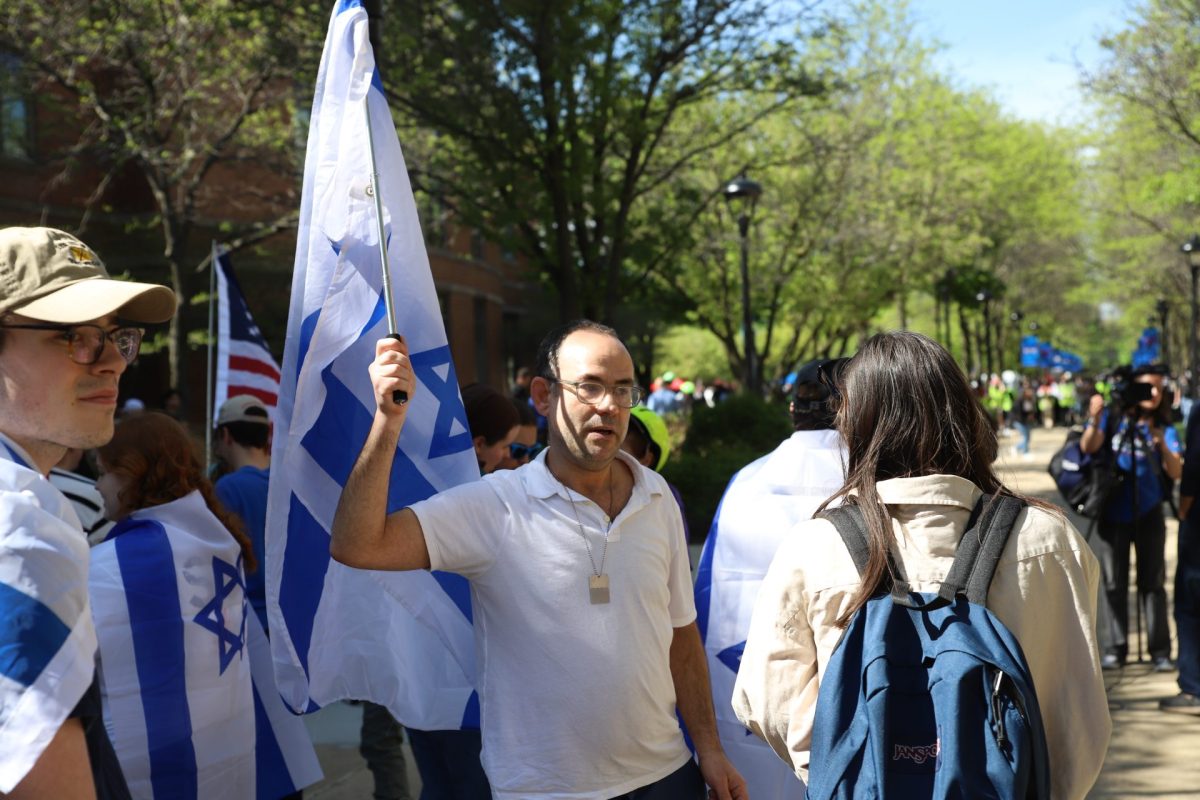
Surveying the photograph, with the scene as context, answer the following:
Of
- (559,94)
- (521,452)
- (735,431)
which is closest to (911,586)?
(521,452)

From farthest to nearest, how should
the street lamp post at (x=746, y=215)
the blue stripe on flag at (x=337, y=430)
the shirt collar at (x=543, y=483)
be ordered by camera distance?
the street lamp post at (x=746, y=215) < the blue stripe on flag at (x=337, y=430) < the shirt collar at (x=543, y=483)

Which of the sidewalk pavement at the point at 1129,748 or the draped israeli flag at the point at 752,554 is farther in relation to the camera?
the sidewalk pavement at the point at 1129,748

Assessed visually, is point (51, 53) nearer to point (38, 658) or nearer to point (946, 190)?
point (38, 658)

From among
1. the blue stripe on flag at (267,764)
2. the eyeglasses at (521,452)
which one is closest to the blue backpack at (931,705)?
the blue stripe on flag at (267,764)

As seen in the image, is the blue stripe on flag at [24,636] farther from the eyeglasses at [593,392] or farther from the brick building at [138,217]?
the brick building at [138,217]

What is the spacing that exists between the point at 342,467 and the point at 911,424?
163 cm

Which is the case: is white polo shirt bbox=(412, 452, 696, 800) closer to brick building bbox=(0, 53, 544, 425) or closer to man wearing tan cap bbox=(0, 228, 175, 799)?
man wearing tan cap bbox=(0, 228, 175, 799)

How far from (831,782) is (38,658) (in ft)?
4.56

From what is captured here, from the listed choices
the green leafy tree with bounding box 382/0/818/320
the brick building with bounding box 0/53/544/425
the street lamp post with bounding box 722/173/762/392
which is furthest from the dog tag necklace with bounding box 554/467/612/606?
the brick building with bounding box 0/53/544/425

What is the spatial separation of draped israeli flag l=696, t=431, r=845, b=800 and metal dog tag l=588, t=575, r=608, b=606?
1.16 m

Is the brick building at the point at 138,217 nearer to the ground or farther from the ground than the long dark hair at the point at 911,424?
farther from the ground

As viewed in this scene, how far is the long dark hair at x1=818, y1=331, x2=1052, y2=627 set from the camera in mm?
2426

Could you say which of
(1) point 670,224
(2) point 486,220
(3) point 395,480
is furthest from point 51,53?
(3) point 395,480

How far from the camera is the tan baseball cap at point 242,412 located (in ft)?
16.7
